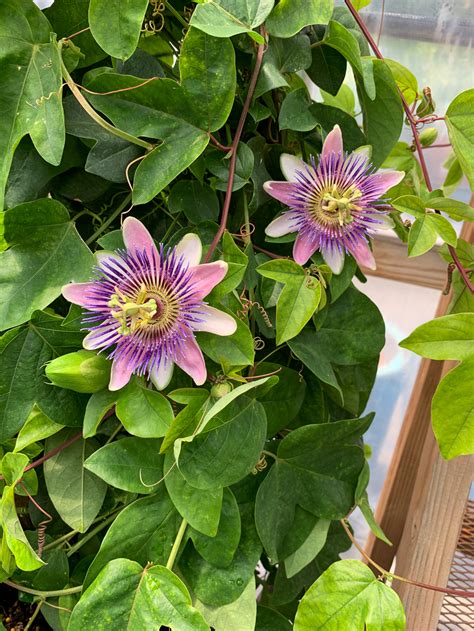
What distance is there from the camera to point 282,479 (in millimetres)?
642

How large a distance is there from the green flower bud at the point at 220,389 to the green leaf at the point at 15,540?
0.56ft

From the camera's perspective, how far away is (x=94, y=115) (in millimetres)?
518

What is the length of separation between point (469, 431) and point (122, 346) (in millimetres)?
285

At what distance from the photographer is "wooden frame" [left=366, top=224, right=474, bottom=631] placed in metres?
0.76

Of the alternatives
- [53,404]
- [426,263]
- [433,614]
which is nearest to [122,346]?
[53,404]

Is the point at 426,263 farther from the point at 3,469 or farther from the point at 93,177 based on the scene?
the point at 3,469


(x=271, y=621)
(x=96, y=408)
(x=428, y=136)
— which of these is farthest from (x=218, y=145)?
(x=271, y=621)

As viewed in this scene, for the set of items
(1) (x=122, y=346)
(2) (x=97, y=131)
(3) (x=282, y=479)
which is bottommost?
(3) (x=282, y=479)

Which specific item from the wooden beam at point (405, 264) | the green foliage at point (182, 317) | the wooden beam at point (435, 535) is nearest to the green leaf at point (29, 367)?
the green foliage at point (182, 317)

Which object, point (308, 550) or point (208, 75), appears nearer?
point (208, 75)

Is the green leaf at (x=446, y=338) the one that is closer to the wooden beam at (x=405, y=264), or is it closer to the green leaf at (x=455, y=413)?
the green leaf at (x=455, y=413)

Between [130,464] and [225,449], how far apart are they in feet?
0.27

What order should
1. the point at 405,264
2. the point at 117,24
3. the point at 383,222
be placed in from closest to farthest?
the point at 117,24
the point at 383,222
the point at 405,264

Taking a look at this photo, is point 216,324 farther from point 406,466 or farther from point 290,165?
point 406,466
